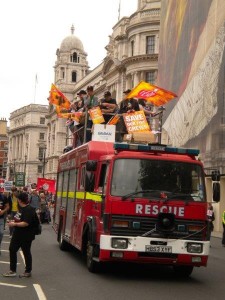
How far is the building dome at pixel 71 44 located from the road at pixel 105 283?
119 metres

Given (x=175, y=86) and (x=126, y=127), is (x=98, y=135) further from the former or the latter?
(x=175, y=86)

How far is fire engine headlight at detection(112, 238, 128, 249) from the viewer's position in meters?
10.9

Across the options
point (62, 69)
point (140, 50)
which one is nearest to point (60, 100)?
point (140, 50)

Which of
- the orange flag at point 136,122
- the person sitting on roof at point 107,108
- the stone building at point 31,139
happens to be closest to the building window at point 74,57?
the stone building at point 31,139

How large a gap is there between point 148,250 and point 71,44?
123309 millimetres

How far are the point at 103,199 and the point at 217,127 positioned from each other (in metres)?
19.3

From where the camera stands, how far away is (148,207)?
10930mm

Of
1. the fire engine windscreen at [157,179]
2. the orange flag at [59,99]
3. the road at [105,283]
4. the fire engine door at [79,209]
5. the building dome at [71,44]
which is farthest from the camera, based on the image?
the building dome at [71,44]

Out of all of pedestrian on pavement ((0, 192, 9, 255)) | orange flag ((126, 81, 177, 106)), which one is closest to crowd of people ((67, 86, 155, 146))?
orange flag ((126, 81, 177, 106))

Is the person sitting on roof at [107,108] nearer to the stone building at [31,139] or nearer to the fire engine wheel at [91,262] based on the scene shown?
the fire engine wheel at [91,262]

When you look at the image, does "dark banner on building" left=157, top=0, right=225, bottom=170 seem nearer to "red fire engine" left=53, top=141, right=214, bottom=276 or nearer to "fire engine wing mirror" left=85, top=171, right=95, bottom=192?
"red fire engine" left=53, top=141, right=214, bottom=276

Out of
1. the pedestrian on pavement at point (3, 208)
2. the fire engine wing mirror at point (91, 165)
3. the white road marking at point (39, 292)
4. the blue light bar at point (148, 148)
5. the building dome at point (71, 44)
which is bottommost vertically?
the white road marking at point (39, 292)

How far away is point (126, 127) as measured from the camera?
14.2 metres

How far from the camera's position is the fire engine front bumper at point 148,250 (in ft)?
35.7
